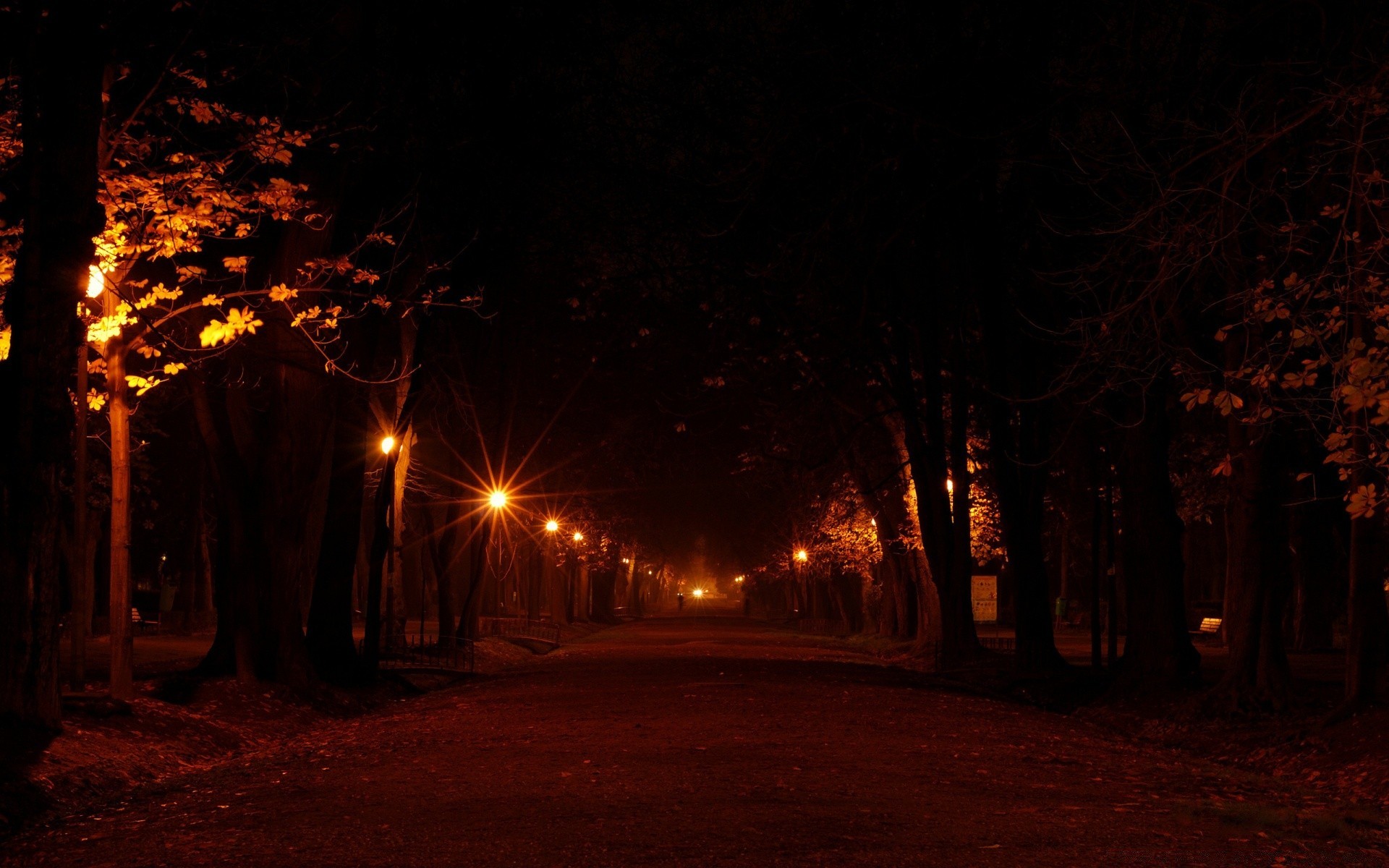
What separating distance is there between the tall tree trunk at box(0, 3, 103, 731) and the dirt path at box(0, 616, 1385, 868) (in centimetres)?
185

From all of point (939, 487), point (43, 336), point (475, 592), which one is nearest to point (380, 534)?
point (475, 592)

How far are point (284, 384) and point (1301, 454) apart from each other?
19233 millimetres

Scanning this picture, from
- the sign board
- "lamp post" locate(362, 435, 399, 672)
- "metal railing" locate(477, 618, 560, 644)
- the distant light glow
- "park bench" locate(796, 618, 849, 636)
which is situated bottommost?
"park bench" locate(796, 618, 849, 636)

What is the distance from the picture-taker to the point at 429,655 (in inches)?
1283

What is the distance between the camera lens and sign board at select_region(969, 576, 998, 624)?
99.0ft

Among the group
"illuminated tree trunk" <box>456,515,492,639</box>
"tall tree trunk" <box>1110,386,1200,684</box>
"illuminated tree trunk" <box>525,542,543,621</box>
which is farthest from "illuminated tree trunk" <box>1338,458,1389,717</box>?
"illuminated tree trunk" <box>525,542,543,621</box>

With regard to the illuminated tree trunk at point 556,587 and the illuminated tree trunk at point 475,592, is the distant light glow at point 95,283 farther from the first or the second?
the illuminated tree trunk at point 556,587

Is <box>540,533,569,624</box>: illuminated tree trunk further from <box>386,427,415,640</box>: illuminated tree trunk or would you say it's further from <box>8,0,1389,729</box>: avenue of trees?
<box>386,427,415,640</box>: illuminated tree trunk

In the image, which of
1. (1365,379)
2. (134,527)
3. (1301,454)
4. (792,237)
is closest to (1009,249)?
(1301,454)

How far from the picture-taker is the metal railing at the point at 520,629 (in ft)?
150

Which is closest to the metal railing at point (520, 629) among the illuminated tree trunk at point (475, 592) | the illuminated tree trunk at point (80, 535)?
the illuminated tree trunk at point (475, 592)

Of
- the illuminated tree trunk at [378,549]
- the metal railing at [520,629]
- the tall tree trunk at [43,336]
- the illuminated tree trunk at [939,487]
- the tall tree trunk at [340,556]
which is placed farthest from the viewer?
the metal railing at [520,629]

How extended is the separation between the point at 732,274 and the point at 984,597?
35.2 ft

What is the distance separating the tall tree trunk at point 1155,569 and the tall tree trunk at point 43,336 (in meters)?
14.1
